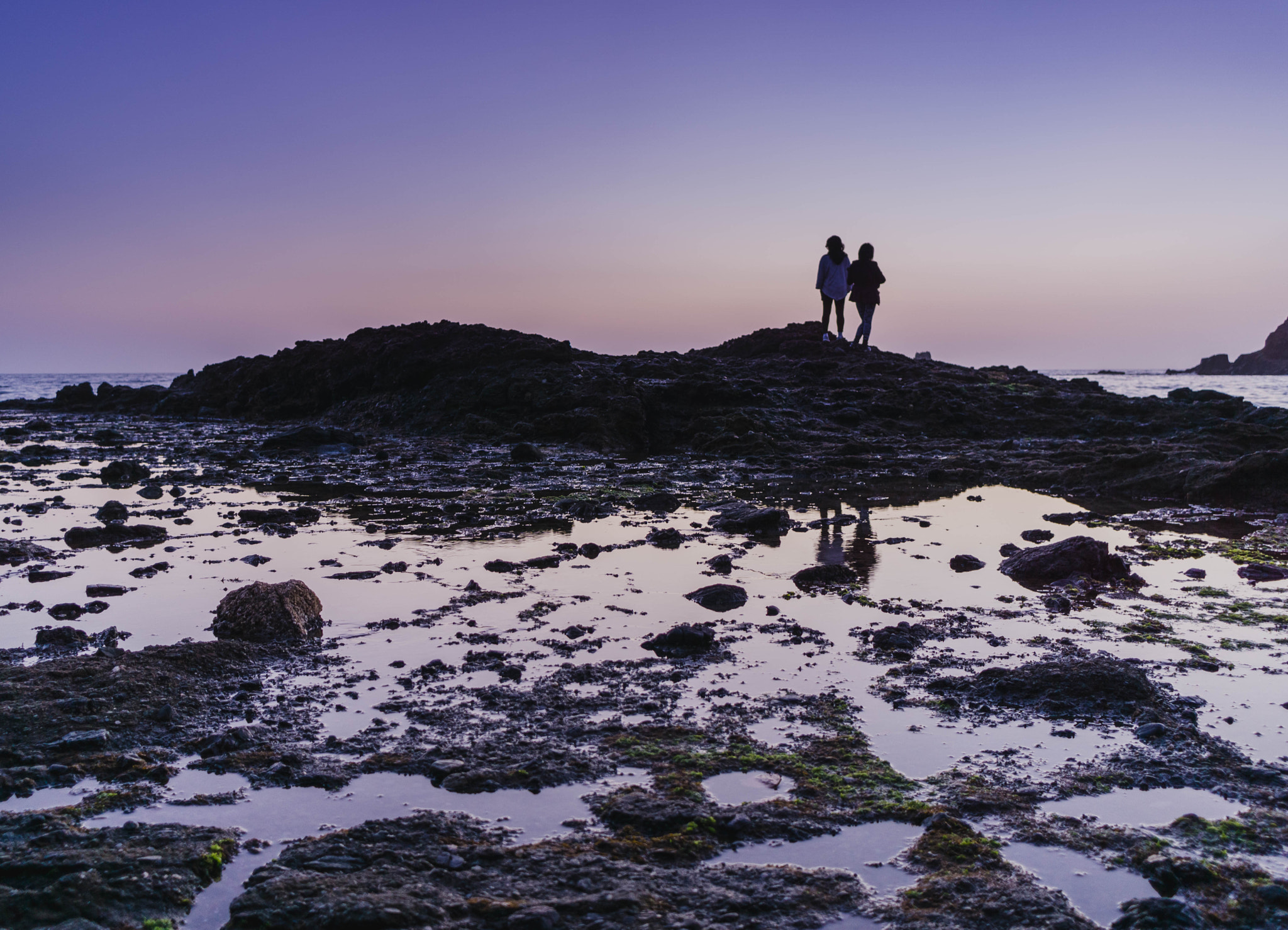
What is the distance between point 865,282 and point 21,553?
21052mm

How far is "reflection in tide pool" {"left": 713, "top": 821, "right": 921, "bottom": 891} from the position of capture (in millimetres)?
3129

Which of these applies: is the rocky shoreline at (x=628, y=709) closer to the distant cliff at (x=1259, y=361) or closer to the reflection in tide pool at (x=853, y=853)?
the reflection in tide pool at (x=853, y=853)

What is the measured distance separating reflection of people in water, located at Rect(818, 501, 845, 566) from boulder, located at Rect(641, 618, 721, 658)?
257 cm

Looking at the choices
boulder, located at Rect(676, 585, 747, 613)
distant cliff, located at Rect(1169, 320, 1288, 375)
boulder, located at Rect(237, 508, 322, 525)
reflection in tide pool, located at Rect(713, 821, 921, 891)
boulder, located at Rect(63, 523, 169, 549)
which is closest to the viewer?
reflection in tide pool, located at Rect(713, 821, 921, 891)

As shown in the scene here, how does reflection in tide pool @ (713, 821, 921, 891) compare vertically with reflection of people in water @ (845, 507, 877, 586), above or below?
below

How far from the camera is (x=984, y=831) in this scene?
134 inches

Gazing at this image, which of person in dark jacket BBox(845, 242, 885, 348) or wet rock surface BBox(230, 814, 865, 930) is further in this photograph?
person in dark jacket BBox(845, 242, 885, 348)

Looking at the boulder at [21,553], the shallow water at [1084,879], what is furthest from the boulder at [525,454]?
the shallow water at [1084,879]

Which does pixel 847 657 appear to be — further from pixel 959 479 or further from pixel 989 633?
pixel 959 479

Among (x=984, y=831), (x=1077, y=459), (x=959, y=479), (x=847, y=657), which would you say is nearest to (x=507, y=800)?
(x=984, y=831)

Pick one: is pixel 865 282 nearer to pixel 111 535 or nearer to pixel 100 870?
pixel 111 535

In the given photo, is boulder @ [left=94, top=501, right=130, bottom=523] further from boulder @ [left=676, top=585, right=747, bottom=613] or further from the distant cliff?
the distant cliff

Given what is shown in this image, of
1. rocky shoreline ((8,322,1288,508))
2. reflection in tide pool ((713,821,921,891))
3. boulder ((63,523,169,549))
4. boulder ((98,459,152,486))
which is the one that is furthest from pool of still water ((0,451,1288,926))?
rocky shoreline ((8,322,1288,508))

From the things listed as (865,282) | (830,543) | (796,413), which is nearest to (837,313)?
(865,282)
